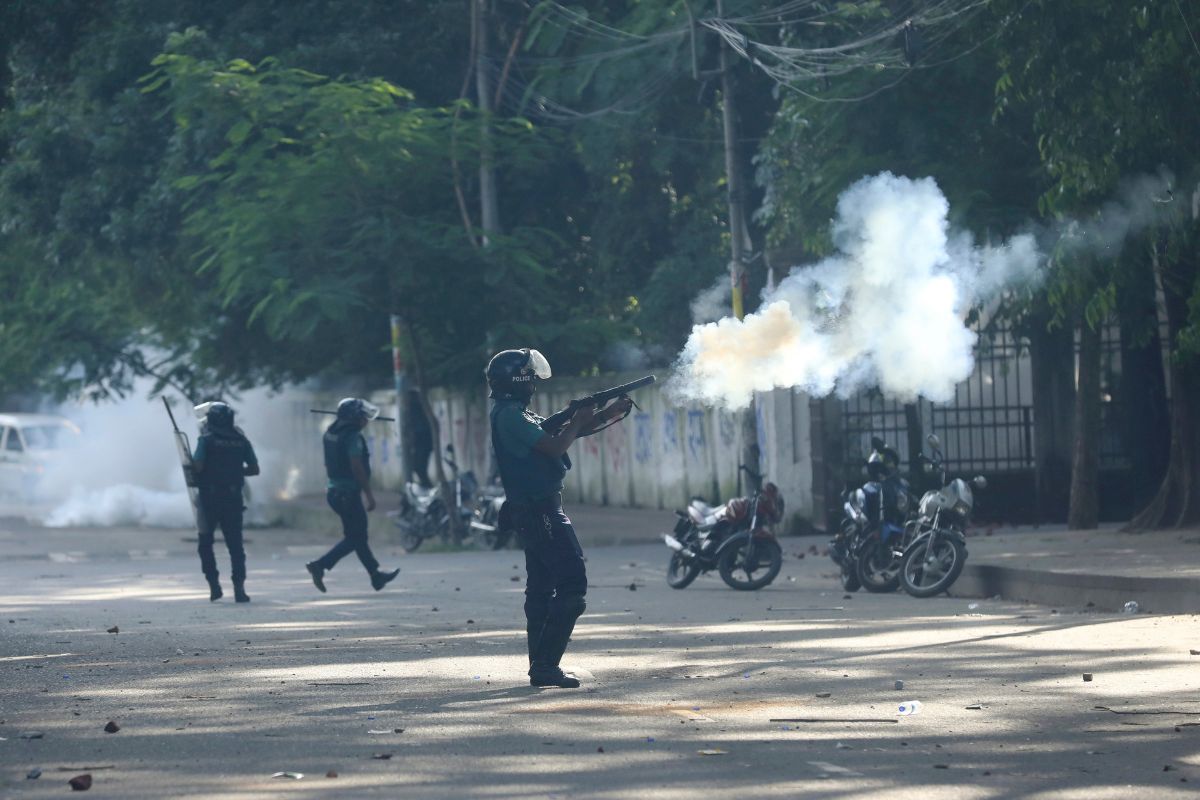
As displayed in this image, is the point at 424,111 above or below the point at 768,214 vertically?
above

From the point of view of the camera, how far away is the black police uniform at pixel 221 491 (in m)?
16.1

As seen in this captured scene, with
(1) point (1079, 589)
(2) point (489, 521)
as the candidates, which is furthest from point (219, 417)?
(2) point (489, 521)

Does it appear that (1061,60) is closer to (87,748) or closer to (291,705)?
(291,705)

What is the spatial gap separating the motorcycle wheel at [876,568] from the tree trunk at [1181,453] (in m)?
4.07

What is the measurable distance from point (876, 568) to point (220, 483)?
568 centimetres

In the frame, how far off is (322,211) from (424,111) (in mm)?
1974

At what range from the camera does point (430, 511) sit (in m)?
24.1

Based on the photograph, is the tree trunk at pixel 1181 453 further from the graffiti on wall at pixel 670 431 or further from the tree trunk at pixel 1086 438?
the graffiti on wall at pixel 670 431

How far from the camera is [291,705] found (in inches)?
353

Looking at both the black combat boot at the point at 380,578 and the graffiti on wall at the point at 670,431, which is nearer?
the black combat boot at the point at 380,578

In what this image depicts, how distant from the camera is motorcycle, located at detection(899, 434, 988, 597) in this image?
15195mm

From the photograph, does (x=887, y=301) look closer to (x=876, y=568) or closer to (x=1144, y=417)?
(x=876, y=568)

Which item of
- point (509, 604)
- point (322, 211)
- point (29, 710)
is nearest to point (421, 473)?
point (322, 211)

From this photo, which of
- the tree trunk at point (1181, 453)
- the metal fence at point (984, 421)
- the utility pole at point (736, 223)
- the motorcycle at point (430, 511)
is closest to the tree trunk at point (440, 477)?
the motorcycle at point (430, 511)
